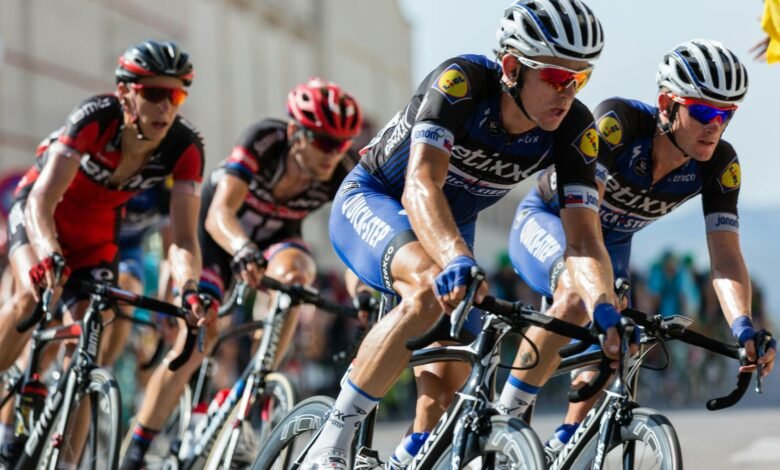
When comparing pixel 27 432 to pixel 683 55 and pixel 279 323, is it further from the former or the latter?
pixel 683 55

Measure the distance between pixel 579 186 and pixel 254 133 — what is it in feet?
10.3

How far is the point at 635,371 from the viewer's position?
18.2 feet

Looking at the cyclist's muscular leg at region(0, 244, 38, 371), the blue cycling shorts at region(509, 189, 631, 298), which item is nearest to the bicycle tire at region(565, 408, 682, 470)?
the blue cycling shorts at region(509, 189, 631, 298)

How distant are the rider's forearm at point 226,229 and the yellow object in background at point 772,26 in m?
3.01

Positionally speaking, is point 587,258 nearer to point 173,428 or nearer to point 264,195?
point 264,195

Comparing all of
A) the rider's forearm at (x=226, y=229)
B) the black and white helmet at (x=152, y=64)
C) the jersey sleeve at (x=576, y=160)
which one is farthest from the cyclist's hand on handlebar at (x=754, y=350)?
the black and white helmet at (x=152, y=64)

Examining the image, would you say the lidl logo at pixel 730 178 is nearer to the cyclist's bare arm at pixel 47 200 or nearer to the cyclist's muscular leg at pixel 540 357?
the cyclist's muscular leg at pixel 540 357

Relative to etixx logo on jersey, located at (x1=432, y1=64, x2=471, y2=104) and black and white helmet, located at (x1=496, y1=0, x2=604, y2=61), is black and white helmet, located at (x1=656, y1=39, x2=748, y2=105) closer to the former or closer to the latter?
black and white helmet, located at (x1=496, y1=0, x2=604, y2=61)

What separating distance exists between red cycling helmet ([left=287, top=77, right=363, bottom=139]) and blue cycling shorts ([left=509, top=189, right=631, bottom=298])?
4.41 feet

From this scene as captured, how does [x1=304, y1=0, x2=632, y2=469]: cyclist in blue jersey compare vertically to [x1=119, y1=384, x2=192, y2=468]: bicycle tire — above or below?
above

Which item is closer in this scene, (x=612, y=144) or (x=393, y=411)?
(x=612, y=144)

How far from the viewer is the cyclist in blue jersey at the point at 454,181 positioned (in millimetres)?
4996

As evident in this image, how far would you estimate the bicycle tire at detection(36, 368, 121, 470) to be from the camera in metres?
6.49

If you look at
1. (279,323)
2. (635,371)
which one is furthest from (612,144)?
(279,323)
